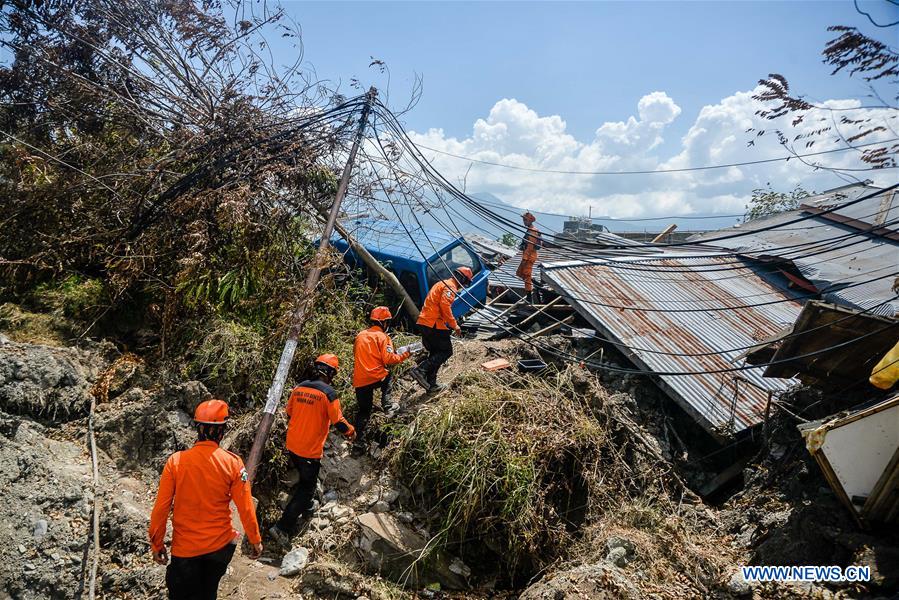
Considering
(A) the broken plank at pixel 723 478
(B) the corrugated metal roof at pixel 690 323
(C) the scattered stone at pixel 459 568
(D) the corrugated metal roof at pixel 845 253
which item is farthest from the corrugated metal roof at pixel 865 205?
(C) the scattered stone at pixel 459 568

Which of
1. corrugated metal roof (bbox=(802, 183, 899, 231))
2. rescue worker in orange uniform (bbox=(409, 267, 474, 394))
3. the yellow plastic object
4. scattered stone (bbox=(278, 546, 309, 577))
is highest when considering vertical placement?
corrugated metal roof (bbox=(802, 183, 899, 231))

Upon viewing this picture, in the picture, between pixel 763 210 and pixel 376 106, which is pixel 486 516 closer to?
pixel 376 106

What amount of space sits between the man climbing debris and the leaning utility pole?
0.21 meters

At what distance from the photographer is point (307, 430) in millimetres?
4750

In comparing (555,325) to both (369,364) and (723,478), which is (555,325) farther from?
(369,364)

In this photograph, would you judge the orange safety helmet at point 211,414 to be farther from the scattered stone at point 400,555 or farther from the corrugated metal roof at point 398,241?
the corrugated metal roof at point 398,241

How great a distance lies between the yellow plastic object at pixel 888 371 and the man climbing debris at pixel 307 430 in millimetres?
5079

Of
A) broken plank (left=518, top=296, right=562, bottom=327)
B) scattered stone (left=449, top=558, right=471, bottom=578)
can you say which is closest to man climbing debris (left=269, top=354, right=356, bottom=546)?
scattered stone (left=449, top=558, right=471, bottom=578)

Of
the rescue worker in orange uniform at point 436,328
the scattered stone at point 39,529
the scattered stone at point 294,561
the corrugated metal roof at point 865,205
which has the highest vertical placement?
the corrugated metal roof at point 865,205

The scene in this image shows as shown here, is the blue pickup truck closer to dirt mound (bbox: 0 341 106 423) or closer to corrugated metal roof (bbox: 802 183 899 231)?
dirt mound (bbox: 0 341 106 423)

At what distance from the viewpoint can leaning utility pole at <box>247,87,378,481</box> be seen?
444 centimetres

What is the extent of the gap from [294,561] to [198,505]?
5.39 ft

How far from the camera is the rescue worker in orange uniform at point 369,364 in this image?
5641 mm

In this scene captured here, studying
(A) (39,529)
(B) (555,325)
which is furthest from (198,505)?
(B) (555,325)
